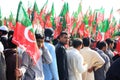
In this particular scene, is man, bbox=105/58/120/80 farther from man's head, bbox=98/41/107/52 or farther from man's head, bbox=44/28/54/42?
man's head, bbox=98/41/107/52

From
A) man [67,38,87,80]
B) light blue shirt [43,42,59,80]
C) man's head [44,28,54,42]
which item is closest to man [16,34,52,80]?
light blue shirt [43,42,59,80]

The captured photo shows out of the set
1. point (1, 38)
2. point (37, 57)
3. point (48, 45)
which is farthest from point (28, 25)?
point (1, 38)

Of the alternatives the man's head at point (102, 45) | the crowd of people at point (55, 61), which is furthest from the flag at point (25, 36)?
the man's head at point (102, 45)

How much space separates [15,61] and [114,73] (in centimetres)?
253

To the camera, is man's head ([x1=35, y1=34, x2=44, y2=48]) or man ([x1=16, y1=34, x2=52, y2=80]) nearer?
man ([x1=16, y1=34, x2=52, y2=80])

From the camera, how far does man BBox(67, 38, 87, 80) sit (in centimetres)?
800

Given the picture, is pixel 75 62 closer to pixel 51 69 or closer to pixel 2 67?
pixel 51 69

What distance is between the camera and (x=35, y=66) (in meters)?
6.56

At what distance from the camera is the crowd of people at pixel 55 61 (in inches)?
247

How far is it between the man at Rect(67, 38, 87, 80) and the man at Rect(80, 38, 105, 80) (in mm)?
524

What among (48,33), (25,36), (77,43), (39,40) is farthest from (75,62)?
(25,36)

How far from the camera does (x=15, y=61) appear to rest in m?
6.30

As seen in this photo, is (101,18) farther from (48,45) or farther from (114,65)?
(114,65)

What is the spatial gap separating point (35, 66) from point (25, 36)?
566mm
